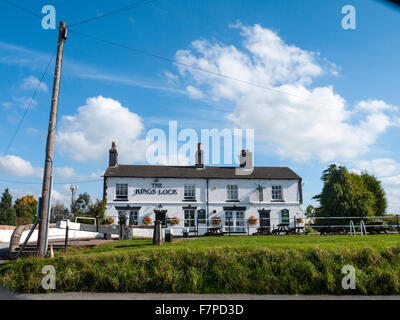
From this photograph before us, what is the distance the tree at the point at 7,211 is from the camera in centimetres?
5026

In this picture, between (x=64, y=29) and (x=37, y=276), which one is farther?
(x=64, y=29)

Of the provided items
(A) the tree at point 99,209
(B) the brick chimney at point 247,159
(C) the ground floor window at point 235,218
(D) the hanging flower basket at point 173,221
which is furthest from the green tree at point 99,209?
(B) the brick chimney at point 247,159

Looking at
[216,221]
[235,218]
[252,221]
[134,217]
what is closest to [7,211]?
[134,217]

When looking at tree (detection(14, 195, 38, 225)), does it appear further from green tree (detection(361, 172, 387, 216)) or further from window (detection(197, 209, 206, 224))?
green tree (detection(361, 172, 387, 216))

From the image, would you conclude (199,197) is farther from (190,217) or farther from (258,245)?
(258,245)

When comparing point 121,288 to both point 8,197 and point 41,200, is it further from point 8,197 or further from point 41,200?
point 8,197

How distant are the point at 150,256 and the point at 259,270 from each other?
307 centimetres

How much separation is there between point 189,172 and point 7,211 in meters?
33.7

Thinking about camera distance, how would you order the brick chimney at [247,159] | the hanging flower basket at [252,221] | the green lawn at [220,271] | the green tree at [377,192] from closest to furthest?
1. the green lawn at [220,271]
2. the hanging flower basket at [252,221]
3. the brick chimney at [247,159]
4. the green tree at [377,192]

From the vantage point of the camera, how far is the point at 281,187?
34594 millimetres

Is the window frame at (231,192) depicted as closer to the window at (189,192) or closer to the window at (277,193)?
the window at (189,192)

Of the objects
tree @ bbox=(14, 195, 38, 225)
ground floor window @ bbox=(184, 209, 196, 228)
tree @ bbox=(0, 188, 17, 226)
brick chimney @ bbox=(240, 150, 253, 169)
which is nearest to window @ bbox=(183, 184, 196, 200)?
ground floor window @ bbox=(184, 209, 196, 228)
